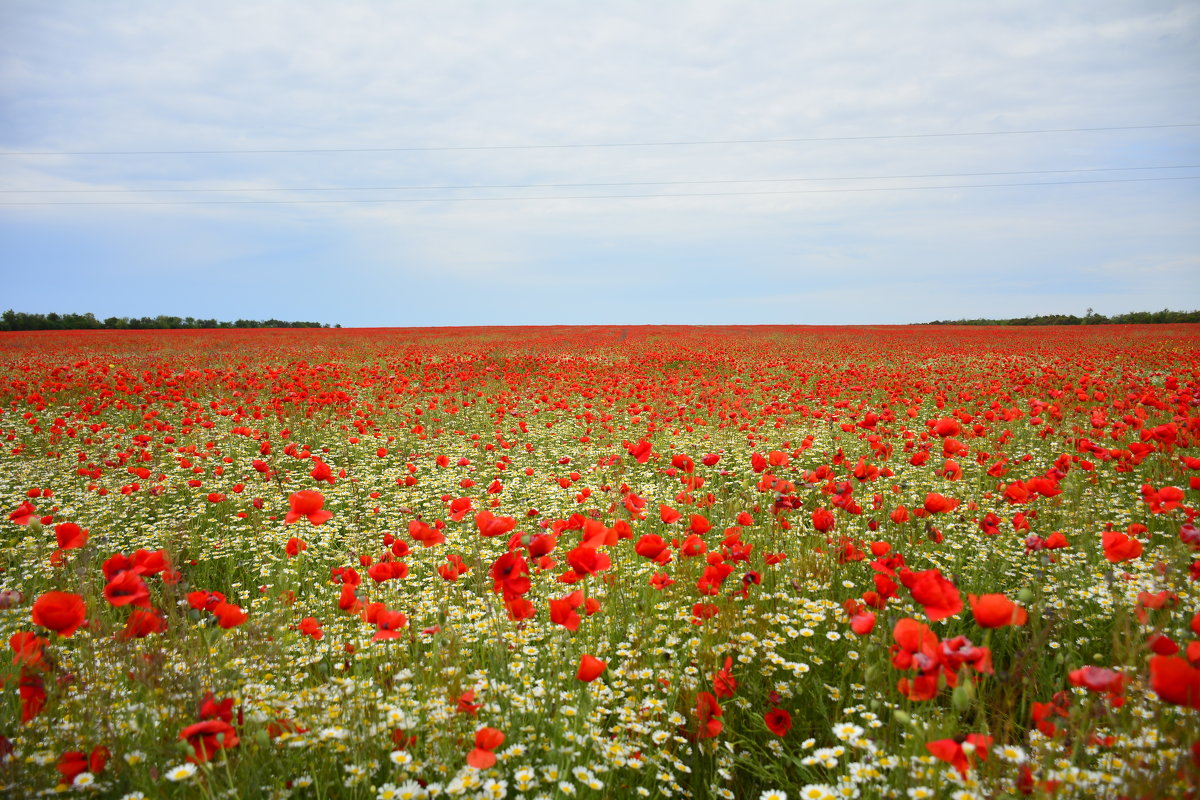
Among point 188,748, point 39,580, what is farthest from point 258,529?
point 188,748

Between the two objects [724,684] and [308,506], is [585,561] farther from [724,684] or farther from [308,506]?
[308,506]

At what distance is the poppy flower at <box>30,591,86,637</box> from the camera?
5.80 ft

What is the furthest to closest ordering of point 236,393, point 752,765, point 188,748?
point 236,393 → point 752,765 → point 188,748

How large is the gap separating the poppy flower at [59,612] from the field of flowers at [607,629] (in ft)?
0.04

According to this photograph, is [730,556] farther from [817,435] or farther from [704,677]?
[817,435]

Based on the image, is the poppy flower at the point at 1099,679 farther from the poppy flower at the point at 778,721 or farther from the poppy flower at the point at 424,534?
the poppy flower at the point at 424,534

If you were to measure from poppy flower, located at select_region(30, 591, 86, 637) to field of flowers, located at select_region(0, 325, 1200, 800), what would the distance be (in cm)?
1

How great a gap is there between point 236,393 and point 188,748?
12.8 m

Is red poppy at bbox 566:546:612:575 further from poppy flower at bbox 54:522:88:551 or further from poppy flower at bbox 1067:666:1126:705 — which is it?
poppy flower at bbox 54:522:88:551

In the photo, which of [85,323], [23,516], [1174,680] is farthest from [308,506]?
[85,323]

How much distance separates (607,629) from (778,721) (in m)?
1.07

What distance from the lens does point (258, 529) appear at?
5.23 meters

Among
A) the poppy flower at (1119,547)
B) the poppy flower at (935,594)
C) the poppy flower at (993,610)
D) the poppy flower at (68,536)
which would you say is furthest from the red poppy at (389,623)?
the poppy flower at (1119,547)

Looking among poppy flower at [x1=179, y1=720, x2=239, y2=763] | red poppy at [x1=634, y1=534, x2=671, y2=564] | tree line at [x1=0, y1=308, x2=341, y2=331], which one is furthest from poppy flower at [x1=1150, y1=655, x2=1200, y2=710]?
tree line at [x1=0, y1=308, x2=341, y2=331]
